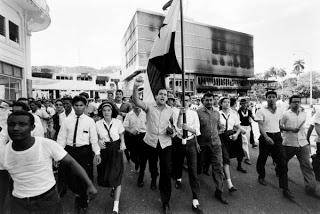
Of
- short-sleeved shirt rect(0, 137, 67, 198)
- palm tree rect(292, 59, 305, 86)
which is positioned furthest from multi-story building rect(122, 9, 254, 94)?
short-sleeved shirt rect(0, 137, 67, 198)

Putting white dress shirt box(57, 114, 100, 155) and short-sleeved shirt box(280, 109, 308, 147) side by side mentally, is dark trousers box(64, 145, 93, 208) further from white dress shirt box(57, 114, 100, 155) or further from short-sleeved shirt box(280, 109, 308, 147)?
short-sleeved shirt box(280, 109, 308, 147)

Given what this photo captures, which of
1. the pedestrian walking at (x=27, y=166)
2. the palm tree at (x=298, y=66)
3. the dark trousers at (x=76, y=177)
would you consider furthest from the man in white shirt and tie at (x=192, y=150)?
the palm tree at (x=298, y=66)

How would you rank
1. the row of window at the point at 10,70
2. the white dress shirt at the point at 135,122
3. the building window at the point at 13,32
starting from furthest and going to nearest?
the building window at the point at 13,32 < the row of window at the point at 10,70 < the white dress shirt at the point at 135,122

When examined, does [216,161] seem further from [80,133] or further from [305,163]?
[80,133]

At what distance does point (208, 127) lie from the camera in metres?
4.96

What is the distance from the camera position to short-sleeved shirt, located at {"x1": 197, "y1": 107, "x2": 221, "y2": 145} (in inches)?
192

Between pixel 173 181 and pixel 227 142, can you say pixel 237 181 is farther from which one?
pixel 173 181

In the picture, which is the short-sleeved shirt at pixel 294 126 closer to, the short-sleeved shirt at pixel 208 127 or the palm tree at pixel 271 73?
the short-sleeved shirt at pixel 208 127

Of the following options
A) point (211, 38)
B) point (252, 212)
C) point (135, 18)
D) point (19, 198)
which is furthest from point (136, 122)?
point (211, 38)

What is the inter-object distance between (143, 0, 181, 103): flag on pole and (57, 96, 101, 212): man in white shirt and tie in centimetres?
125

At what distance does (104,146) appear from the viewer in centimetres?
434

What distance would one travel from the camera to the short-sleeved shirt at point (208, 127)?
16.0 ft

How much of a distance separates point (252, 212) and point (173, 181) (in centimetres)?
202

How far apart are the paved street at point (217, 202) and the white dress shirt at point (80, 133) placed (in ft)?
3.78
